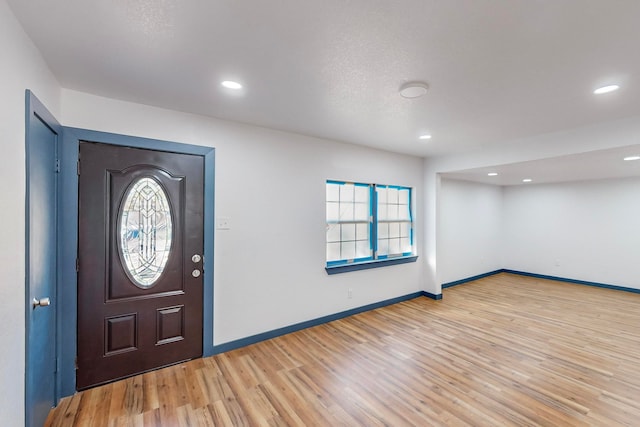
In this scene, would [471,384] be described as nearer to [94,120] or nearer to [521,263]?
[94,120]

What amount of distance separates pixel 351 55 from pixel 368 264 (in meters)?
3.09

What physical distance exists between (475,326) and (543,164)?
2412 mm

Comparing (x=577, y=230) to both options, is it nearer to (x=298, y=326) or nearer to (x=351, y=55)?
(x=298, y=326)

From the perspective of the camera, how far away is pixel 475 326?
12.3 feet

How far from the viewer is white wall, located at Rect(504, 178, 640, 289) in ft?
17.9

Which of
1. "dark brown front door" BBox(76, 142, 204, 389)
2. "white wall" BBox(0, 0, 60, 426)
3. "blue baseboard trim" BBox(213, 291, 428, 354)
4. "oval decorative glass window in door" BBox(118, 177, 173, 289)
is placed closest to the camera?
"white wall" BBox(0, 0, 60, 426)

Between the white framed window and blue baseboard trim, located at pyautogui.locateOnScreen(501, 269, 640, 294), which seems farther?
blue baseboard trim, located at pyautogui.locateOnScreen(501, 269, 640, 294)

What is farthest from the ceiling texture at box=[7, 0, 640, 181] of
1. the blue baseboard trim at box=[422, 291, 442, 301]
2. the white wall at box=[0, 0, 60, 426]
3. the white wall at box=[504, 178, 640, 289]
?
the white wall at box=[504, 178, 640, 289]

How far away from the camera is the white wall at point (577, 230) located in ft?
17.9

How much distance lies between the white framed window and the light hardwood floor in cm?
100

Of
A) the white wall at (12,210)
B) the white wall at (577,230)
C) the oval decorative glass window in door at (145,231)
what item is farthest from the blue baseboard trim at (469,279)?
the white wall at (12,210)

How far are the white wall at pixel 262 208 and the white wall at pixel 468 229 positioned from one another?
93.6 inches

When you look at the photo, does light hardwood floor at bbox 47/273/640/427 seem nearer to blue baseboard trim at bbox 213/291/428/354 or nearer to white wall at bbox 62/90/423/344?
blue baseboard trim at bbox 213/291/428/354

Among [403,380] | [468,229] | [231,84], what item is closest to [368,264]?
[403,380]
